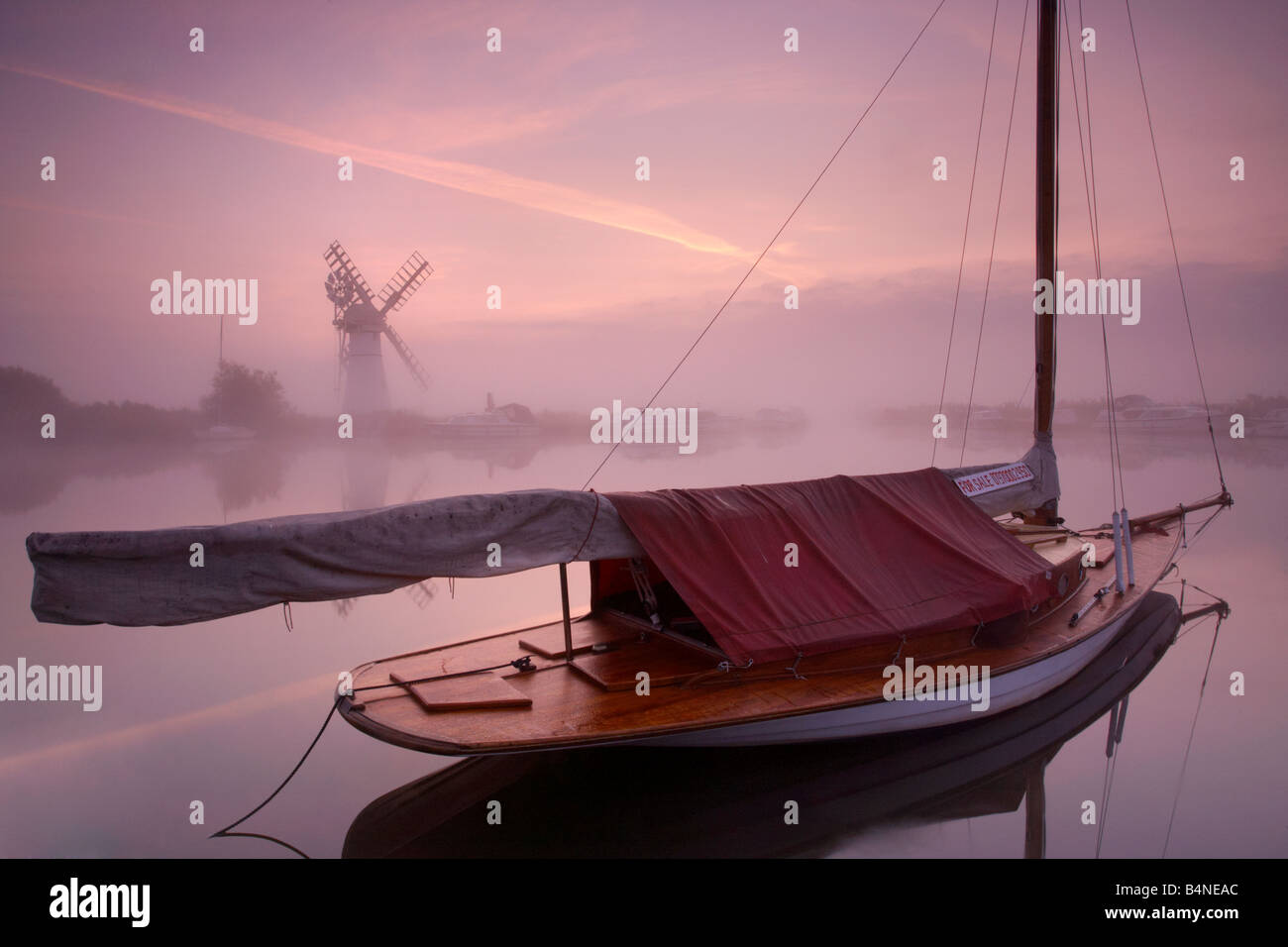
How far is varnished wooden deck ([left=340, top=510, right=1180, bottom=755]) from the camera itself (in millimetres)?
5504

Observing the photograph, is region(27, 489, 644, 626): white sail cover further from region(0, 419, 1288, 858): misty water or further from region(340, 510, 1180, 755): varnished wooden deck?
region(0, 419, 1288, 858): misty water

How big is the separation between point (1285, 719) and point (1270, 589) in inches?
286

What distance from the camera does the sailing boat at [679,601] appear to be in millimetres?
5035

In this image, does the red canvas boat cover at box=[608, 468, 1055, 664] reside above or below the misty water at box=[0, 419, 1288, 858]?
above

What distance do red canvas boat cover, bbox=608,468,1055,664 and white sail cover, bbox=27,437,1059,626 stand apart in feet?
1.63

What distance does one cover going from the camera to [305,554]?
17.0 ft

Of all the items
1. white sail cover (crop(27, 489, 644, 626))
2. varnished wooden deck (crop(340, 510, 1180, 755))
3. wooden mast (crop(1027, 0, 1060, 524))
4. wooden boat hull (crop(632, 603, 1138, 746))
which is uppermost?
wooden mast (crop(1027, 0, 1060, 524))

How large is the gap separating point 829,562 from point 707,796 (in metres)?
2.14

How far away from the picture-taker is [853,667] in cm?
686

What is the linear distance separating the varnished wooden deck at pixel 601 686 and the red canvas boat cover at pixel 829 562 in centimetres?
32

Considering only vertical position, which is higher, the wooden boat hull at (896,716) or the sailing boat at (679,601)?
the sailing boat at (679,601)

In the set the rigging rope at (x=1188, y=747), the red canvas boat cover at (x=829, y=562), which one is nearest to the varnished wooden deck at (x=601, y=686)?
the red canvas boat cover at (x=829, y=562)

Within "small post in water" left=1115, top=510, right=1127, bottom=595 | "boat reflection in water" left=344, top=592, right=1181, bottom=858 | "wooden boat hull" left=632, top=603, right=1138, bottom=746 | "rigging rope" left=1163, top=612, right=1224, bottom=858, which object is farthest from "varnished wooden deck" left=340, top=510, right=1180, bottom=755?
"small post in water" left=1115, top=510, right=1127, bottom=595

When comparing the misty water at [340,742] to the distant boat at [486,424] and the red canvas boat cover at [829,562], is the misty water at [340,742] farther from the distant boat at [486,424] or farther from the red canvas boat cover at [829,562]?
the distant boat at [486,424]
